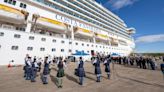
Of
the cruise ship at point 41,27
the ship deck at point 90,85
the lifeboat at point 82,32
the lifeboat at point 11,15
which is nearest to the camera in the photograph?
the ship deck at point 90,85

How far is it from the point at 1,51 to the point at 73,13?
22374 millimetres

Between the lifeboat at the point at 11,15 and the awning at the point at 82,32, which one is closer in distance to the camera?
the lifeboat at the point at 11,15

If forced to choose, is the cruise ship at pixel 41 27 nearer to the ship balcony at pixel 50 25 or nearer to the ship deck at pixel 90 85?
the ship balcony at pixel 50 25

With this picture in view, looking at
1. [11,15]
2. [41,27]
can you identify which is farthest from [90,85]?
[41,27]

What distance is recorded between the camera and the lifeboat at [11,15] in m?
18.0

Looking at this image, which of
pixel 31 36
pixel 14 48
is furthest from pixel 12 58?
pixel 31 36

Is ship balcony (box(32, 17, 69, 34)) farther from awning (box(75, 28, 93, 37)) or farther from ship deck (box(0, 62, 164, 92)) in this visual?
ship deck (box(0, 62, 164, 92))

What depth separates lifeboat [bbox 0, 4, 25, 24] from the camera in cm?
1805

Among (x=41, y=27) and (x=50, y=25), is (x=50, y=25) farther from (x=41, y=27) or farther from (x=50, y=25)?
(x=41, y=27)

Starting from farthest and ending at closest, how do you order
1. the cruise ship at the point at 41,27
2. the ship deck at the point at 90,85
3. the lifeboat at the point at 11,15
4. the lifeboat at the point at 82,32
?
the lifeboat at the point at 82,32, the cruise ship at the point at 41,27, the lifeboat at the point at 11,15, the ship deck at the point at 90,85

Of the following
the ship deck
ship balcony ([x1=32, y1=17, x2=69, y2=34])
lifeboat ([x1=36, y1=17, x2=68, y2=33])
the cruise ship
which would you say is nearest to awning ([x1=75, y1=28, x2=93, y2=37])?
the cruise ship

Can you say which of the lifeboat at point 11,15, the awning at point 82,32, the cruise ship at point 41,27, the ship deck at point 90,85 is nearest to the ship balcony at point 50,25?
the cruise ship at point 41,27

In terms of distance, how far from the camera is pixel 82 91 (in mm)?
6352

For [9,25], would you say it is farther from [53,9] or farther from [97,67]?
[97,67]
